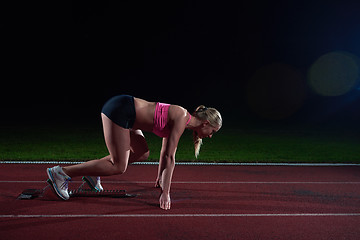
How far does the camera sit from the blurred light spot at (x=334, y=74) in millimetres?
31266

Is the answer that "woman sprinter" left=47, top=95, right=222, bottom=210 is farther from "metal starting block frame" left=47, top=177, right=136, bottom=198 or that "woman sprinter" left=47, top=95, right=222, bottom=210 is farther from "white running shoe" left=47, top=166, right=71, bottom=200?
"metal starting block frame" left=47, top=177, right=136, bottom=198

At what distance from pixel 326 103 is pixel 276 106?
4.25 m

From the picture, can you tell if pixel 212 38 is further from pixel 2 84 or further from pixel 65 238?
pixel 65 238

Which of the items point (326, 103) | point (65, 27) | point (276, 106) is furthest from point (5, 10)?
point (326, 103)

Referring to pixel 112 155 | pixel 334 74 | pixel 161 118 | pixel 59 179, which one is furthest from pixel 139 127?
pixel 334 74

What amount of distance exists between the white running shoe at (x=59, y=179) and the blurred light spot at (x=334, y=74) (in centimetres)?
2982

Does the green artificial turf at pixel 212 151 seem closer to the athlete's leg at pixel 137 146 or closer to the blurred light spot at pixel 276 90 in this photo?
the athlete's leg at pixel 137 146

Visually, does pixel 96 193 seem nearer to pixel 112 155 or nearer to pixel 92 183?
pixel 92 183

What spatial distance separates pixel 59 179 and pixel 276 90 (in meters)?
29.5

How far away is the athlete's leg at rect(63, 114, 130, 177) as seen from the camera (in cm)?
414

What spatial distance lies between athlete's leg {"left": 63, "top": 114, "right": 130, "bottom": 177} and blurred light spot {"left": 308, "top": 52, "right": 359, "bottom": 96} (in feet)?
97.1

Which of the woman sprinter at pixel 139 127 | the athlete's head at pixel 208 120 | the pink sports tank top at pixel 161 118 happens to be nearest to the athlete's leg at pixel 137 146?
the woman sprinter at pixel 139 127

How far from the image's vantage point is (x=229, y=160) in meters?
7.64

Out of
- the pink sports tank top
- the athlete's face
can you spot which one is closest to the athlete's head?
the athlete's face
